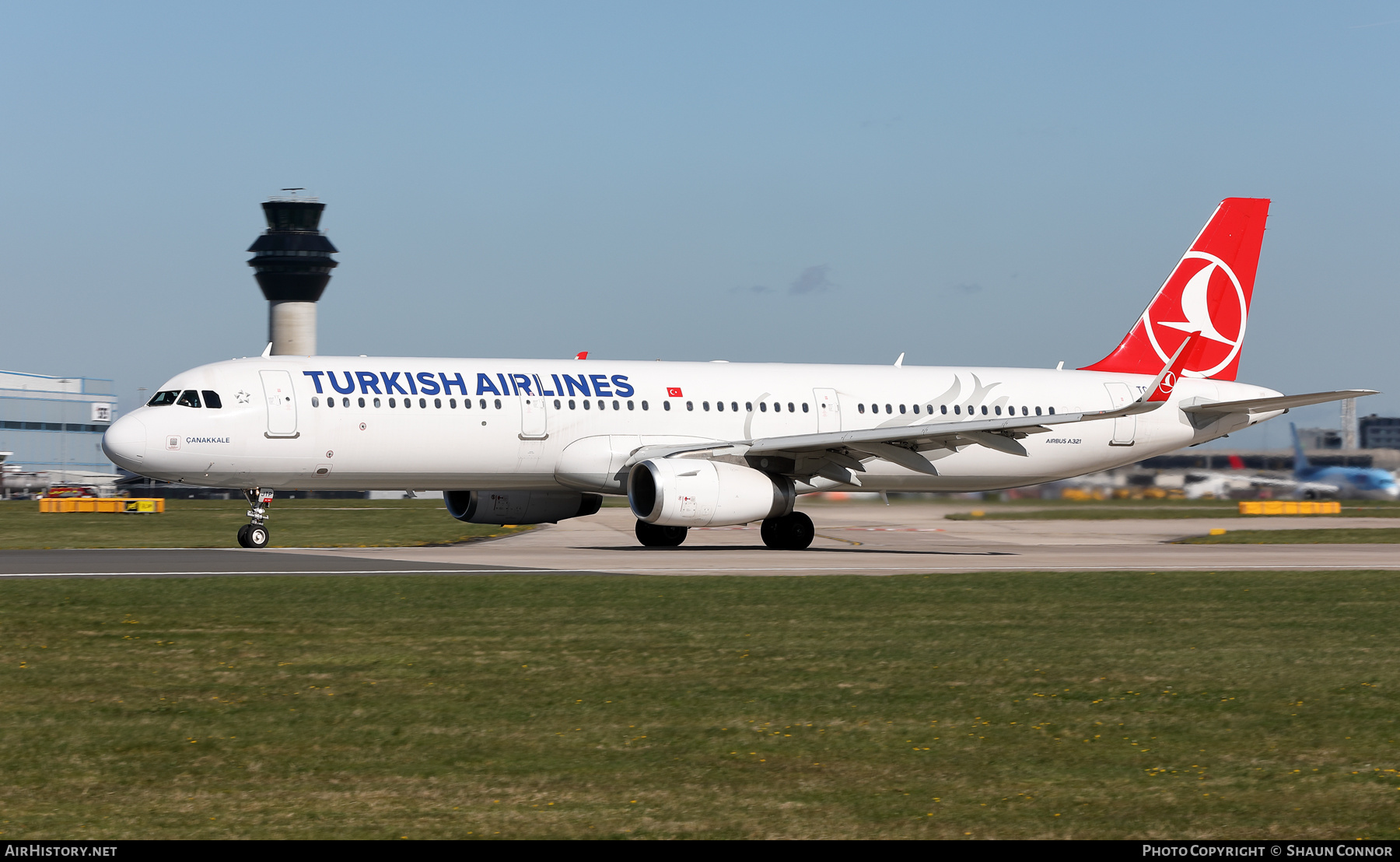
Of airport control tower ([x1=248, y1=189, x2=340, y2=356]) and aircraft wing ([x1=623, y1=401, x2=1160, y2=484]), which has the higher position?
airport control tower ([x1=248, y1=189, x2=340, y2=356])

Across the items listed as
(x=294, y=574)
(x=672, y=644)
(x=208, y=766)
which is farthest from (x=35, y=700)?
(x=294, y=574)

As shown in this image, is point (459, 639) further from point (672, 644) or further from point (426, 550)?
point (426, 550)

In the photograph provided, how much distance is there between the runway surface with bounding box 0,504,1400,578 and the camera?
2273cm

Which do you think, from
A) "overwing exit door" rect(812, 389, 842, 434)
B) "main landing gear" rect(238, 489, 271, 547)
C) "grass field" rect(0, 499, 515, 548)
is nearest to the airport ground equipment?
"overwing exit door" rect(812, 389, 842, 434)

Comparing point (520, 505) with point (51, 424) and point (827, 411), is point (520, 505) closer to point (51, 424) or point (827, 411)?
point (827, 411)

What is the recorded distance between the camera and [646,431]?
99.9 feet

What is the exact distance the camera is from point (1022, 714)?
10.8 meters

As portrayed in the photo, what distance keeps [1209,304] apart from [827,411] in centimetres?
1066

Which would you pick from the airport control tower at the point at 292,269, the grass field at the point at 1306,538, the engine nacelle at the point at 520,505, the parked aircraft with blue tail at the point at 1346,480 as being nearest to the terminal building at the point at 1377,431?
the parked aircraft with blue tail at the point at 1346,480

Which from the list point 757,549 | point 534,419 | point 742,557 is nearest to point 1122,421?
point 757,549

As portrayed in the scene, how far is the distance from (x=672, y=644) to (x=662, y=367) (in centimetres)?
1767

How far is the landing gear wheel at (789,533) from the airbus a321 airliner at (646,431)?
0.15ft

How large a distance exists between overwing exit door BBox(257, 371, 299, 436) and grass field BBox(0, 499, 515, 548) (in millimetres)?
4604

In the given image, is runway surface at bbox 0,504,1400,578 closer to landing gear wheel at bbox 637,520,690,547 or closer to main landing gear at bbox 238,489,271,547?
landing gear wheel at bbox 637,520,690,547
